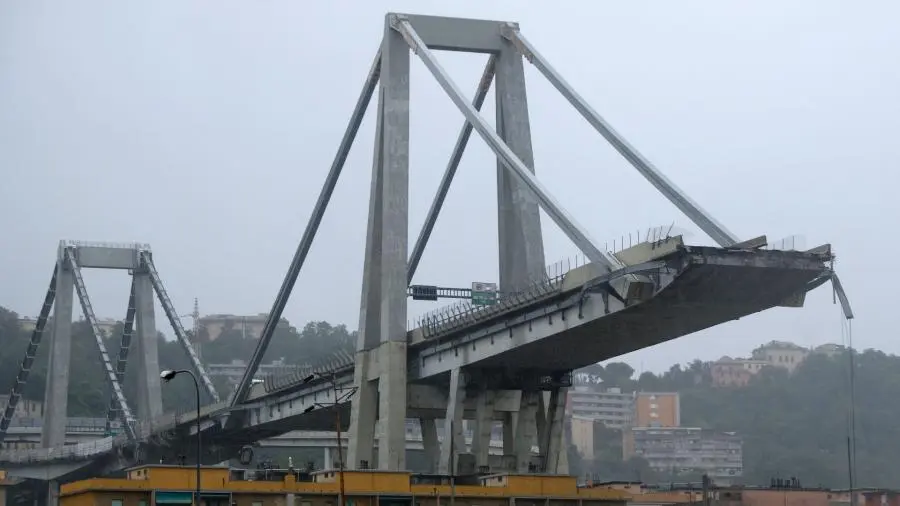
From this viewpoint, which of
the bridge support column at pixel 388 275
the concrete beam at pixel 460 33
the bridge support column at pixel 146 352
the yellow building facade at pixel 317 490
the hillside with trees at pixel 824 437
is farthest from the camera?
the hillside with trees at pixel 824 437

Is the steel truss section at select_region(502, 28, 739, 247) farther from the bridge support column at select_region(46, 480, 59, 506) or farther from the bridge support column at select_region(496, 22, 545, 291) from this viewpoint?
the bridge support column at select_region(46, 480, 59, 506)

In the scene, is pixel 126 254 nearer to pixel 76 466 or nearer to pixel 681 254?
pixel 76 466

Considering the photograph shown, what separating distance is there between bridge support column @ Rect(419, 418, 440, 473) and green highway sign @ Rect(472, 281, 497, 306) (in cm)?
911

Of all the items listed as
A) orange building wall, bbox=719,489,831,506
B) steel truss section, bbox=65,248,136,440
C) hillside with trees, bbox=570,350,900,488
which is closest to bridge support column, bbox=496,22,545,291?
orange building wall, bbox=719,489,831,506

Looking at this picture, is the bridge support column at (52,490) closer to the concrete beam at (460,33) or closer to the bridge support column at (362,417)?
the bridge support column at (362,417)

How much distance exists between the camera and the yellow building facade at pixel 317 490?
77.6 meters

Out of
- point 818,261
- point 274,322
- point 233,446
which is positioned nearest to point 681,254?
point 818,261

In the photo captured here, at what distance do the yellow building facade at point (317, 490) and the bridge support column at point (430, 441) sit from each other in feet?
62.2

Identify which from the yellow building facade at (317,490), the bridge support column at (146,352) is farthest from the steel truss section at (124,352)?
the yellow building facade at (317,490)

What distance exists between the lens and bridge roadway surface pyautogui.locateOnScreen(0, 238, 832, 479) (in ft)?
255

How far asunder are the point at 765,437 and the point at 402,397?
96.9 metres

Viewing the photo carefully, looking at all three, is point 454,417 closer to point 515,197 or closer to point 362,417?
point 362,417

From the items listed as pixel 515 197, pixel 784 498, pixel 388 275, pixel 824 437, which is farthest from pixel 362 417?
pixel 824 437

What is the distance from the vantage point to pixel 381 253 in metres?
105
